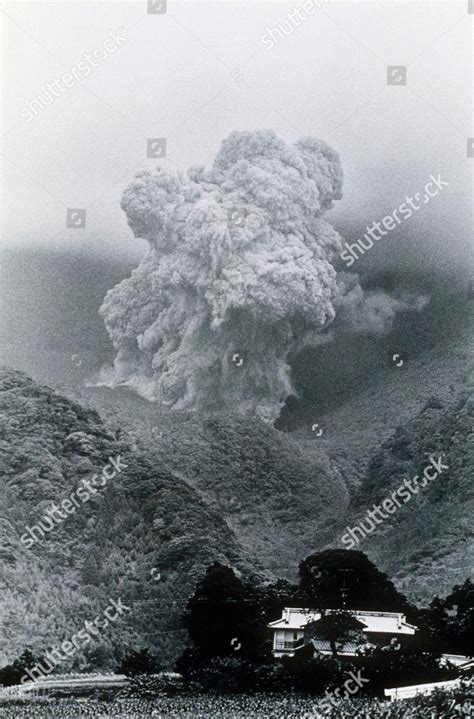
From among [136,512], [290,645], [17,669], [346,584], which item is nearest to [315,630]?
[290,645]

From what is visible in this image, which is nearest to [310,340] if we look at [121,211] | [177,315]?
[177,315]

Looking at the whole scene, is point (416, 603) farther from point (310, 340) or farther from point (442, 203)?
point (442, 203)

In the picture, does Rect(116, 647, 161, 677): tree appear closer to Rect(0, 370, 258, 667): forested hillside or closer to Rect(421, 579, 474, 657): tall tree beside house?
Rect(0, 370, 258, 667): forested hillside

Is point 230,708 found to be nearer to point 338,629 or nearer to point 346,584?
point 338,629

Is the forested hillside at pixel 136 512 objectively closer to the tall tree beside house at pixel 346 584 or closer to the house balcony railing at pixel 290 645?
the tall tree beside house at pixel 346 584

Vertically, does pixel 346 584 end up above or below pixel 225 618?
above

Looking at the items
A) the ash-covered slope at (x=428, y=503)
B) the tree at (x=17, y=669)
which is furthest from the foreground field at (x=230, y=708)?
the ash-covered slope at (x=428, y=503)
